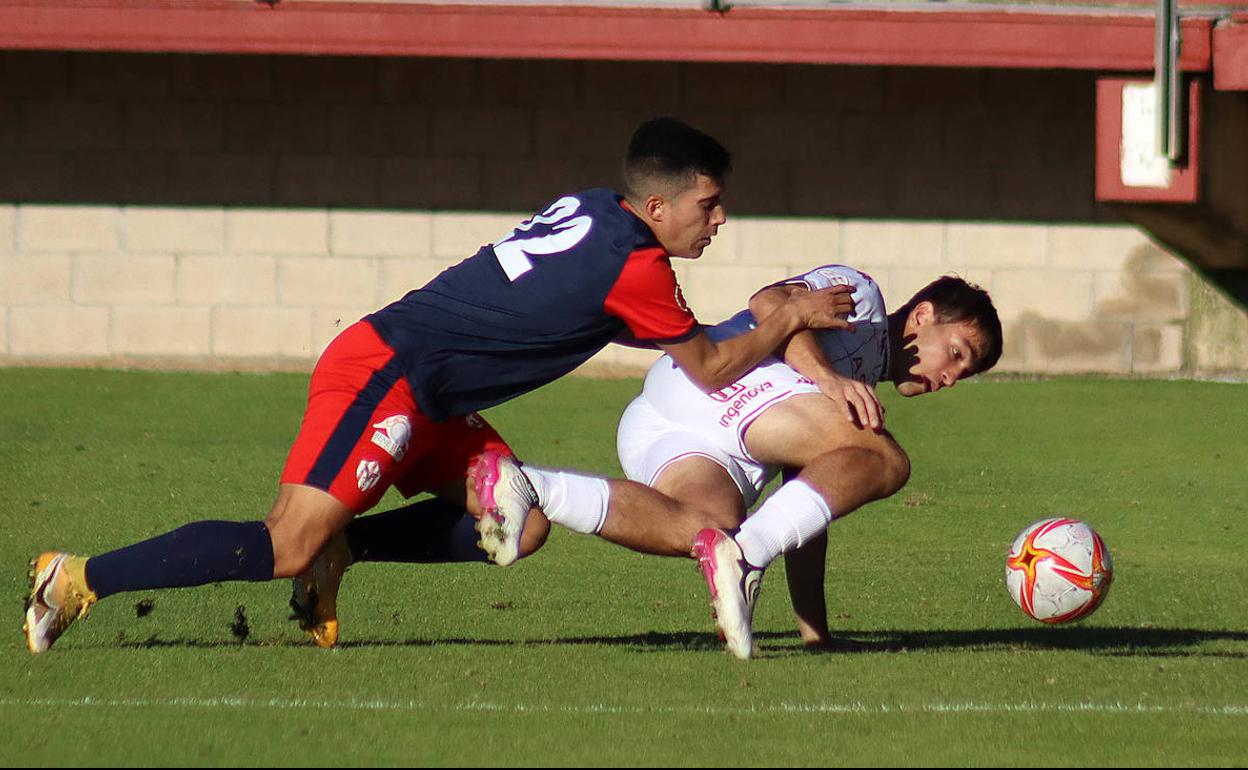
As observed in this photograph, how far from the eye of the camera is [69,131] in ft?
48.5

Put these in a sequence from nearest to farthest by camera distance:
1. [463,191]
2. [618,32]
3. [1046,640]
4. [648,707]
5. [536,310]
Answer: [648,707], [536,310], [1046,640], [618,32], [463,191]

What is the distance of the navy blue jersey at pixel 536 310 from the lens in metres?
5.89

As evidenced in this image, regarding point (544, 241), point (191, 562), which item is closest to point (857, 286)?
point (544, 241)

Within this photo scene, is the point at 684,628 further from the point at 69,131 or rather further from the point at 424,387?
the point at 69,131

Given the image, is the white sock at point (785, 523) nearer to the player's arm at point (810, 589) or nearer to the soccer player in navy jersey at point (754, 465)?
the soccer player in navy jersey at point (754, 465)

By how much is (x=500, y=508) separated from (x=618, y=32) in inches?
307

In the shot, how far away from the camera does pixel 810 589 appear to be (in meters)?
6.44

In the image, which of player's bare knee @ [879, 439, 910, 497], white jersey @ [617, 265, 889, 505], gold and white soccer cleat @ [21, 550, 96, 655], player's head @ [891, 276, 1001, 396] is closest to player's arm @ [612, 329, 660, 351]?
white jersey @ [617, 265, 889, 505]

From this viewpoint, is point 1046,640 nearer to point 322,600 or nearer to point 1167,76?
point 322,600

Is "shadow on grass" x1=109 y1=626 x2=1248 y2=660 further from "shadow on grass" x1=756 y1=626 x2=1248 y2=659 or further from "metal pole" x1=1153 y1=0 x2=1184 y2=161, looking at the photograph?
"metal pole" x1=1153 y1=0 x2=1184 y2=161

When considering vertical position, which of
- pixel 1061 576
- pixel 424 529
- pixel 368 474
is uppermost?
pixel 368 474

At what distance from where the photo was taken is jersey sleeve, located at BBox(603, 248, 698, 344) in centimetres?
586

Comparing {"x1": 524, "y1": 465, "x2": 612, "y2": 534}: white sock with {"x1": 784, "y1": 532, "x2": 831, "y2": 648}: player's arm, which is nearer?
{"x1": 524, "y1": 465, "x2": 612, "y2": 534}: white sock

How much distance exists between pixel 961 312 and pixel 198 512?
4.80 metres
